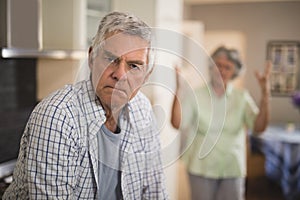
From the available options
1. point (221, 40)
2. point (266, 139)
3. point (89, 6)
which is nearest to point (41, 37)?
point (89, 6)

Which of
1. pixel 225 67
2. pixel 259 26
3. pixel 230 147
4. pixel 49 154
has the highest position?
pixel 259 26

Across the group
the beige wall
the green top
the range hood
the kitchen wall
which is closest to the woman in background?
the green top

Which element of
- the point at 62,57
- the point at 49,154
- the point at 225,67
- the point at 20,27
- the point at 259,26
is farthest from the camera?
the point at 259,26

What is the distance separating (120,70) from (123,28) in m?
0.07

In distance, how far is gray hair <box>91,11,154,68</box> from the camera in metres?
0.59

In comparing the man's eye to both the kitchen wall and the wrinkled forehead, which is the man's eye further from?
the kitchen wall

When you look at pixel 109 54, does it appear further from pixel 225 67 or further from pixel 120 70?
pixel 225 67

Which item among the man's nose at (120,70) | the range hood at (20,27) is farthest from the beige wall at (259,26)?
the man's nose at (120,70)

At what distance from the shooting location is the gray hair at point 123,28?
23.2 inches

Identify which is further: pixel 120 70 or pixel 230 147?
pixel 230 147

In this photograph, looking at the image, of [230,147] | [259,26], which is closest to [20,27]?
[230,147]

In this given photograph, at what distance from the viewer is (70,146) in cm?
59

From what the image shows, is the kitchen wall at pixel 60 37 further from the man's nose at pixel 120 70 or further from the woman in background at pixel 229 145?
the woman in background at pixel 229 145

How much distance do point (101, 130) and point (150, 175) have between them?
179 millimetres
